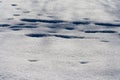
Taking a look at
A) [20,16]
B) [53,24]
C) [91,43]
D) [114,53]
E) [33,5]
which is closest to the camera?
[114,53]

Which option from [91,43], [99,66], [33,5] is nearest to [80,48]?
[91,43]

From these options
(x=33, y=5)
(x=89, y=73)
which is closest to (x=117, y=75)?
(x=89, y=73)

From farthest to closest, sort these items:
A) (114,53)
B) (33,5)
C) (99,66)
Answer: (33,5) → (114,53) → (99,66)

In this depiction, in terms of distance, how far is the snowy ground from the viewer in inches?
73.1

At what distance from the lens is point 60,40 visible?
8.25 ft

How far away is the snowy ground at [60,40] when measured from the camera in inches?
73.1

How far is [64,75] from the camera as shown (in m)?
1.80

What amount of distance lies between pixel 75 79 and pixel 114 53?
0.57m

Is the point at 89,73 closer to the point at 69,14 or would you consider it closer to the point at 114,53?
the point at 114,53

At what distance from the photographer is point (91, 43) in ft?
8.06

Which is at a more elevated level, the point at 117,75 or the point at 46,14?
the point at 46,14

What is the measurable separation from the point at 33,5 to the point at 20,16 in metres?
0.61

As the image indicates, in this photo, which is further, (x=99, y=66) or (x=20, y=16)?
(x=20, y=16)

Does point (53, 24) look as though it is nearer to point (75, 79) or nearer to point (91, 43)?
point (91, 43)
